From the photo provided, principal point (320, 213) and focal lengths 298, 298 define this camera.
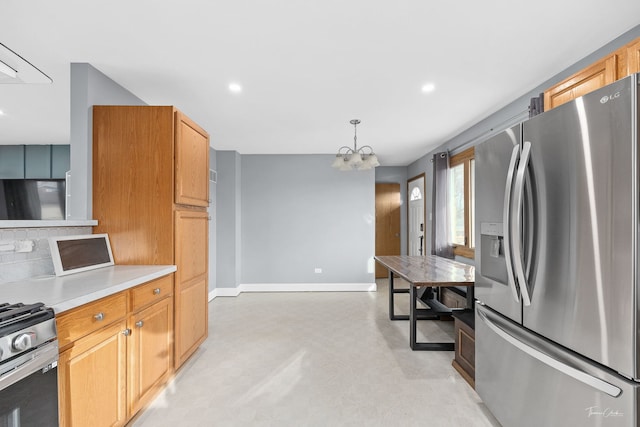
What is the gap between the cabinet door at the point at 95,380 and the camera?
1.37m

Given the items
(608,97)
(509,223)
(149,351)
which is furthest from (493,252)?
(149,351)

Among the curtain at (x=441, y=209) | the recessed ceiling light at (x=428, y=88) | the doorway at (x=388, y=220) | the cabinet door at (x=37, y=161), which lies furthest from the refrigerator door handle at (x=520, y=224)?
the cabinet door at (x=37, y=161)

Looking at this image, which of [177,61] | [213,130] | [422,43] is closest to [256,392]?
[177,61]

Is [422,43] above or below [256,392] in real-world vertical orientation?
above

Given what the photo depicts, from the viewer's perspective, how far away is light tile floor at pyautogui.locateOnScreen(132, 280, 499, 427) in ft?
6.57

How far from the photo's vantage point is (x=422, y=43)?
6.89ft

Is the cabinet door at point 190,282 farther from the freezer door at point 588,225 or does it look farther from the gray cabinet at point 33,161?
the gray cabinet at point 33,161

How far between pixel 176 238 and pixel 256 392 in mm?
1359

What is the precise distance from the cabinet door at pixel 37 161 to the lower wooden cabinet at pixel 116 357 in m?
4.76

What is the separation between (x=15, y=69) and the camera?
1788mm

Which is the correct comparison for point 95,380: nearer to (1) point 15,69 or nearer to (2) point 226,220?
(1) point 15,69

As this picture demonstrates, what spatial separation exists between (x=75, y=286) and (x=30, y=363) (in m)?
0.59

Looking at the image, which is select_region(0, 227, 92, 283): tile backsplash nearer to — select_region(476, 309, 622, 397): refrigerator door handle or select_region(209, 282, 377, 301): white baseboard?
select_region(476, 309, 622, 397): refrigerator door handle

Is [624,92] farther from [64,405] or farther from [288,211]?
[288,211]
